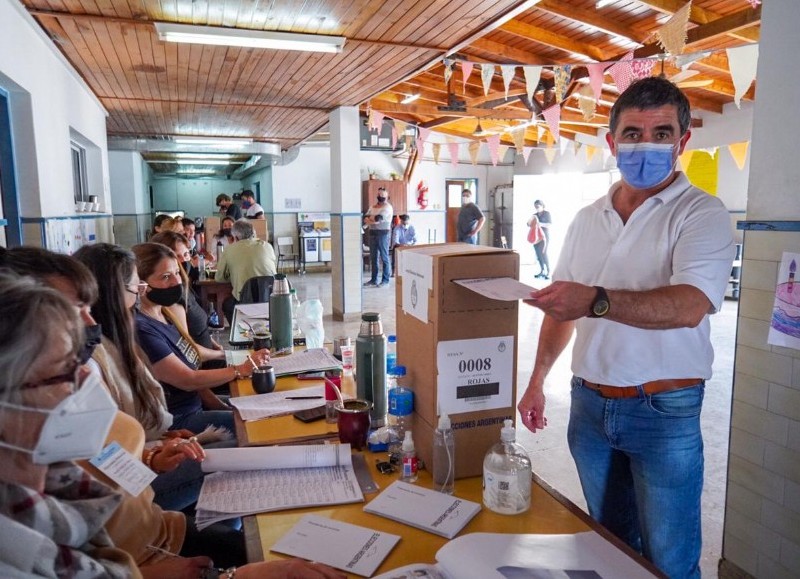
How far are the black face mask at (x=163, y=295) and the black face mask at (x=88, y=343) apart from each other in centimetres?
107

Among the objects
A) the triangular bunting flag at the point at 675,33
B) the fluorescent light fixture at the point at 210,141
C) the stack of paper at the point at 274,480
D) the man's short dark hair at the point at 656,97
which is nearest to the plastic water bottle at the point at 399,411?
the stack of paper at the point at 274,480

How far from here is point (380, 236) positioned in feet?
33.6

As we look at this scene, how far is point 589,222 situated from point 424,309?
0.61m

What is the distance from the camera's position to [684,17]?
12.0 ft

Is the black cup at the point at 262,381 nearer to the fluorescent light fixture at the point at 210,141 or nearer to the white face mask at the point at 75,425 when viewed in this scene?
the white face mask at the point at 75,425

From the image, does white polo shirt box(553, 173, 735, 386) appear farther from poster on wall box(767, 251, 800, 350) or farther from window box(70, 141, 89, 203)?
window box(70, 141, 89, 203)

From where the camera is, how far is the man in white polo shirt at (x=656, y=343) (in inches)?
55.8

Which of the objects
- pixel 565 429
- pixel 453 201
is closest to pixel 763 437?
pixel 565 429

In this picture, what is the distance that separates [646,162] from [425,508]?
104cm

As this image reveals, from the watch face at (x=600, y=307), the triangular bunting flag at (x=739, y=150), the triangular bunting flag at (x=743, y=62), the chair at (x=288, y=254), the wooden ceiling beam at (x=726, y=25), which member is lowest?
the chair at (x=288, y=254)

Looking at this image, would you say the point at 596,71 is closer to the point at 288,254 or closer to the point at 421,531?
the point at 421,531

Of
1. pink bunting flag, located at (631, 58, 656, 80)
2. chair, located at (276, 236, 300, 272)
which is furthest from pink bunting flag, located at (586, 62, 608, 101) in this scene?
chair, located at (276, 236, 300, 272)

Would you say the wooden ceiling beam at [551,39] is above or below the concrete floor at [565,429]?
above

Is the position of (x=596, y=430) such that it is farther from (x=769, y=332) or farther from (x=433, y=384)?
(x=769, y=332)
